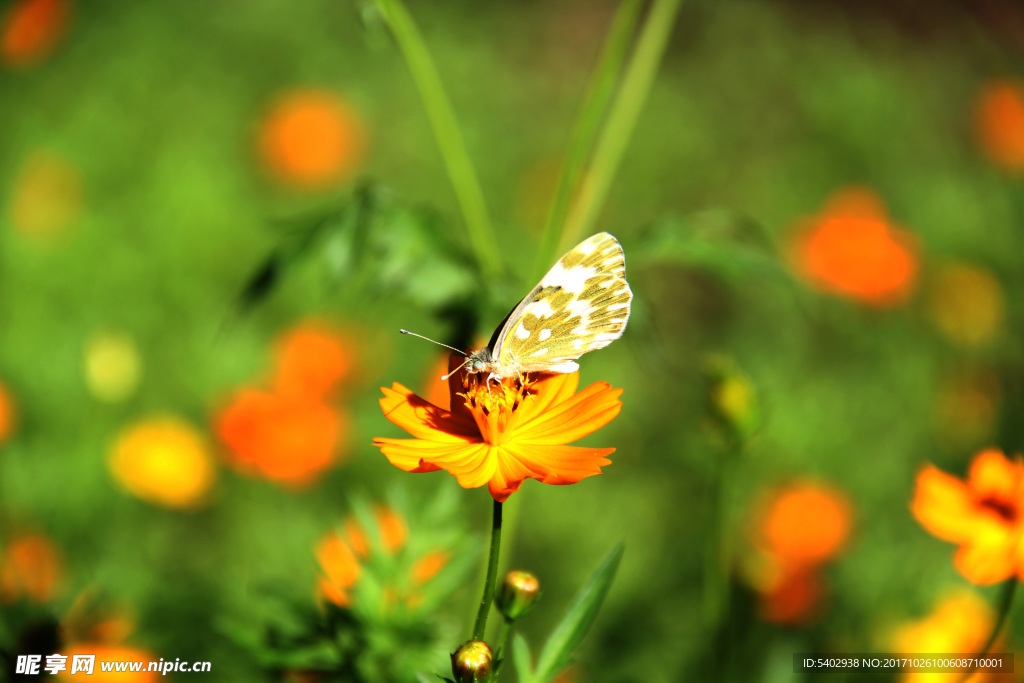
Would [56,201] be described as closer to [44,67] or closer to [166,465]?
[44,67]

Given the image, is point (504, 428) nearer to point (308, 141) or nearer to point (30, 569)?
point (30, 569)

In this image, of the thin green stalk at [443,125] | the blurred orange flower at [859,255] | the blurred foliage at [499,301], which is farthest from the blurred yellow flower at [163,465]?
the blurred orange flower at [859,255]

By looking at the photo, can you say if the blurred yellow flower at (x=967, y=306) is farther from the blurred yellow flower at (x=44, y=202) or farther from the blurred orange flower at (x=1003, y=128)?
the blurred yellow flower at (x=44, y=202)

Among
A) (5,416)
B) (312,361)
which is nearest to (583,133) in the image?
(312,361)

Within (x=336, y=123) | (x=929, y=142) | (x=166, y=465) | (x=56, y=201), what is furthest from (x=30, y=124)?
(x=929, y=142)

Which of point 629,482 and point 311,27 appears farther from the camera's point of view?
point 311,27

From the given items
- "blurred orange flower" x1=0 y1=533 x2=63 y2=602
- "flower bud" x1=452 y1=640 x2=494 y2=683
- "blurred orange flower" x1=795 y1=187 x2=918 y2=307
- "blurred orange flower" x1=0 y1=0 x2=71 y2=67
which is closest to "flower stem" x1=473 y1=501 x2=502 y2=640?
"flower bud" x1=452 y1=640 x2=494 y2=683

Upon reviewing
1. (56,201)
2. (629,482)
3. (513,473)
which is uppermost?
(513,473)
